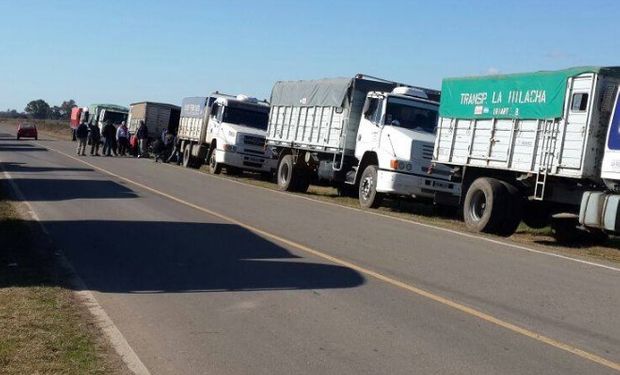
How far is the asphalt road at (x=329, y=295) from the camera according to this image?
260 inches

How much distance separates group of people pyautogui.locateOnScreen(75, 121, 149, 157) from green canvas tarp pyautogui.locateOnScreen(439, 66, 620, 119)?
27.4 m

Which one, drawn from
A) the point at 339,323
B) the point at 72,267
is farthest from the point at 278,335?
the point at 72,267

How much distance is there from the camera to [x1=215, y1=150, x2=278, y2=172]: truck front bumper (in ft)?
105

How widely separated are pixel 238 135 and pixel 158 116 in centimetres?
1758

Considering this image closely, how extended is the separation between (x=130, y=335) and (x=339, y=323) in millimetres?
1908

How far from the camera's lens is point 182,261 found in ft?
35.9

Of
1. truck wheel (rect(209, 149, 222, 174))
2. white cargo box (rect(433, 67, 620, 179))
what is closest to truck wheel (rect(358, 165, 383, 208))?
white cargo box (rect(433, 67, 620, 179))

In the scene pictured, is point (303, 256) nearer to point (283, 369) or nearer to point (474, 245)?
point (474, 245)

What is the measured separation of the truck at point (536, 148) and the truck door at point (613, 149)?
2 centimetres

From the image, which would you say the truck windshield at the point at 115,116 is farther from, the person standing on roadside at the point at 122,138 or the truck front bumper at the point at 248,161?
the truck front bumper at the point at 248,161

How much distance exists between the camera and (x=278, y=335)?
7.20 meters

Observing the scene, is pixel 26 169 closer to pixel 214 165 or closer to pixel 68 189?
pixel 68 189

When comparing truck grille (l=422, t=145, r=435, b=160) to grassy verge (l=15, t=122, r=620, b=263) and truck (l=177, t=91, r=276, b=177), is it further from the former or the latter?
truck (l=177, t=91, r=276, b=177)

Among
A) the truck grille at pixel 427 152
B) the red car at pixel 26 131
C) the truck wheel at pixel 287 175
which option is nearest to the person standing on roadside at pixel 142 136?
the truck wheel at pixel 287 175
